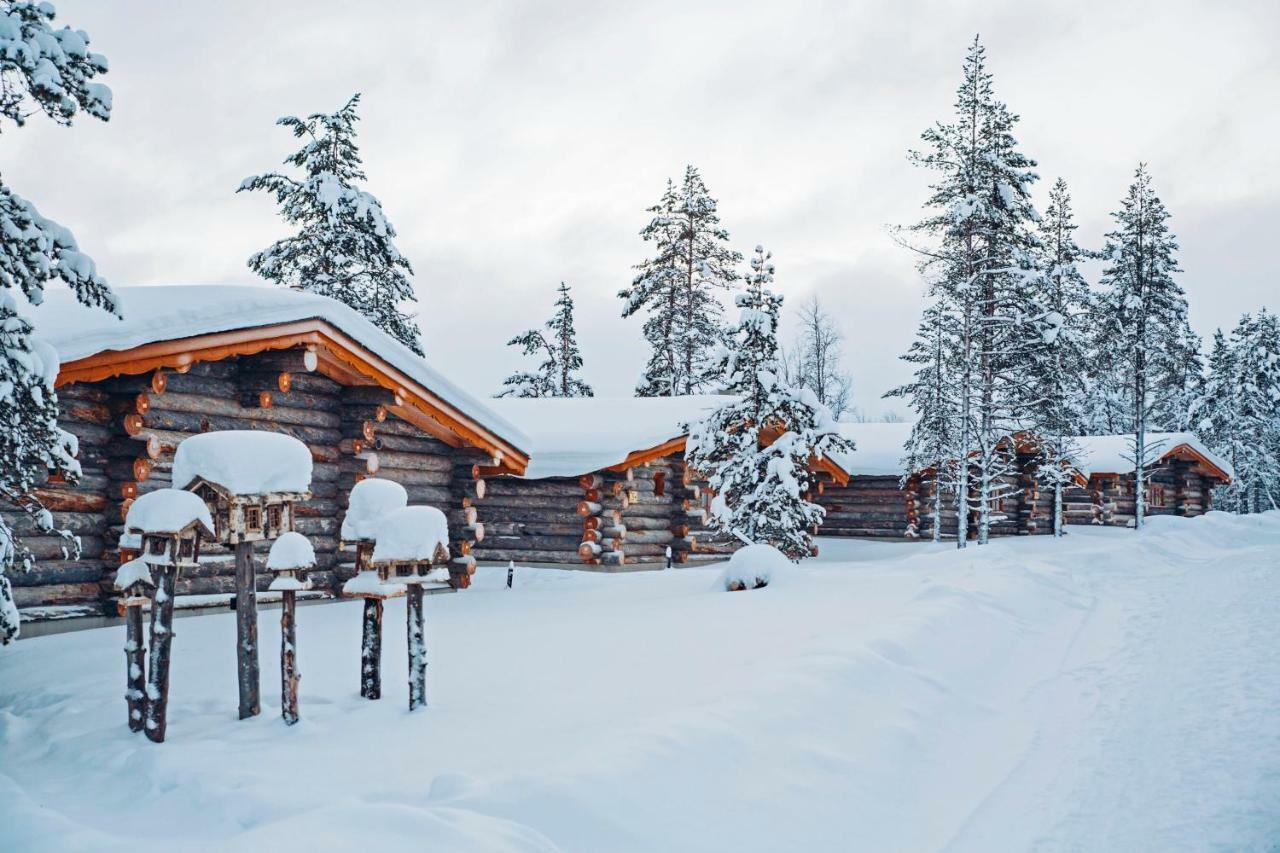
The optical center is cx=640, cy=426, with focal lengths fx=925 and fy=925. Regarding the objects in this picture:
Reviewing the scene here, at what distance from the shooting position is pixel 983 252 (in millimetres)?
26000

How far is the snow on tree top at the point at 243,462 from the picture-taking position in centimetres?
673

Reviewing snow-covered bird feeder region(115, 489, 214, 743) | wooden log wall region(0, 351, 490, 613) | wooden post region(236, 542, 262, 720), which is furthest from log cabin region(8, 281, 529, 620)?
wooden post region(236, 542, 262, 720)

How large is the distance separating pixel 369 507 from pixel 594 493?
1130 cm

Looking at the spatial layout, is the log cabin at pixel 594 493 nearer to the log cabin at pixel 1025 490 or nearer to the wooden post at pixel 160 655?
the log cabin at pixel 1025 490

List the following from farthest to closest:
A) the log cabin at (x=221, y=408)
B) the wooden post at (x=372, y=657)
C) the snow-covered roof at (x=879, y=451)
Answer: the snow-covered roof at (x=879, y=451) < the log cabin at (x=221, y=408) < the wooden post at (x=372, y=657)

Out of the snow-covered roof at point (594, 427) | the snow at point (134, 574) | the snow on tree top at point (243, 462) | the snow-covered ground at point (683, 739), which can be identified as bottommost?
the snow-covered ground at point (683, 739)

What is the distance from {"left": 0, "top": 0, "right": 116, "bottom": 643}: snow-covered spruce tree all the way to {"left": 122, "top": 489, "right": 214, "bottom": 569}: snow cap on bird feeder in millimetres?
1175

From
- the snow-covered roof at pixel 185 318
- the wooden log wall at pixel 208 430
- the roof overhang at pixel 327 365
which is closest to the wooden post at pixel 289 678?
the snow-covered roof at pixel 185 318

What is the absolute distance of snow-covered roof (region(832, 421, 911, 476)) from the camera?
3047cm

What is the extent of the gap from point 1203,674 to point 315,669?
8.56m

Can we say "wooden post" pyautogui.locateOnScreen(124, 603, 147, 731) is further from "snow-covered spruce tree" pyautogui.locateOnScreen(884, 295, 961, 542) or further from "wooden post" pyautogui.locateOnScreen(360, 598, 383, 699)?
"snow-covered spruce tree" pyautogui.locateOnScreen(884, 295, 961, 542)

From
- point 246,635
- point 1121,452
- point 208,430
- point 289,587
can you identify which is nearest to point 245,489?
point 289,587

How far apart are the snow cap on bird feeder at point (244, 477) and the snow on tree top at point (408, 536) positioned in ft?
2.33

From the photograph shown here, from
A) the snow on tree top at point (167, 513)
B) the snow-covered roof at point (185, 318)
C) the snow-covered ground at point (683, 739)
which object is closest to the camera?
the snow-covered ground at point (683, 739)
